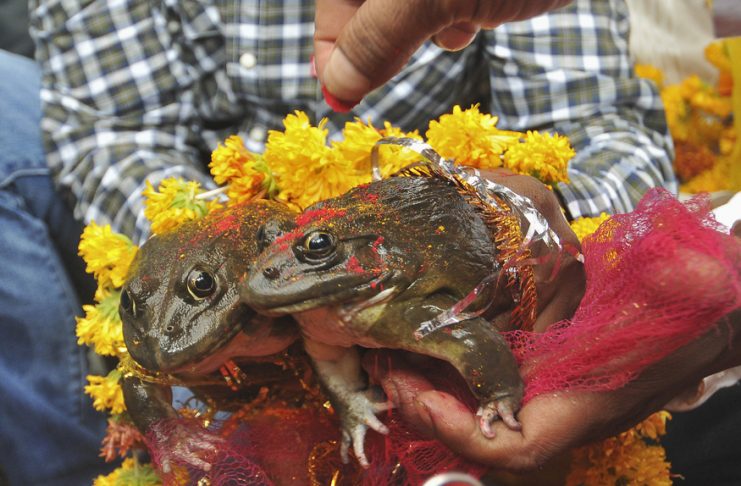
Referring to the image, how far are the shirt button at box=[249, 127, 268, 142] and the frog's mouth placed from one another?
103 centimetres

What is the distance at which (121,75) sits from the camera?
5.47 feet

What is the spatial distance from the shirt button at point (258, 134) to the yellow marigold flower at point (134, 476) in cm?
82

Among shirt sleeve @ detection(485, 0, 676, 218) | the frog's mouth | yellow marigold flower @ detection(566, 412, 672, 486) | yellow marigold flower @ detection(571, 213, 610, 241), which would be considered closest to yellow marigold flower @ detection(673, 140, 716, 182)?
shirt sleeve @ detection(485, 0, 676, 218)

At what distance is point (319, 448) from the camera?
2.65 ft

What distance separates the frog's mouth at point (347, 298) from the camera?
609 millimetres

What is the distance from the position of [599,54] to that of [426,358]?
42.5 inches

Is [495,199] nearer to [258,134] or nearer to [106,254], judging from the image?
[106,254]

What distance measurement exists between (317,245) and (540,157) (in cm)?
38

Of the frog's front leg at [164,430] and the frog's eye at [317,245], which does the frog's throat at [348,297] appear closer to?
the frog's eye at [317,245]

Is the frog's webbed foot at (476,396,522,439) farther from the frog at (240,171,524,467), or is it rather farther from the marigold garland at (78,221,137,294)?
the marigold garland at (78,221,137,294)

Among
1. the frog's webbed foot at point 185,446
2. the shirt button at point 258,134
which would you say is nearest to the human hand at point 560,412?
the frog's webbed foot at point 185,446

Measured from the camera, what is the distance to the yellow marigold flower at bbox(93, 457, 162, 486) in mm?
935

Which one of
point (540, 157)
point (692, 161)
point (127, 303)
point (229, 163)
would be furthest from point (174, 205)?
point (692, 161)

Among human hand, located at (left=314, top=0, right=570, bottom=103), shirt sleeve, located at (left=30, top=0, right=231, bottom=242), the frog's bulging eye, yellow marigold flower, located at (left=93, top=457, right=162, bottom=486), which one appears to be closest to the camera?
human hand, located at (left=314, top=0, right=570, bottom=103)
